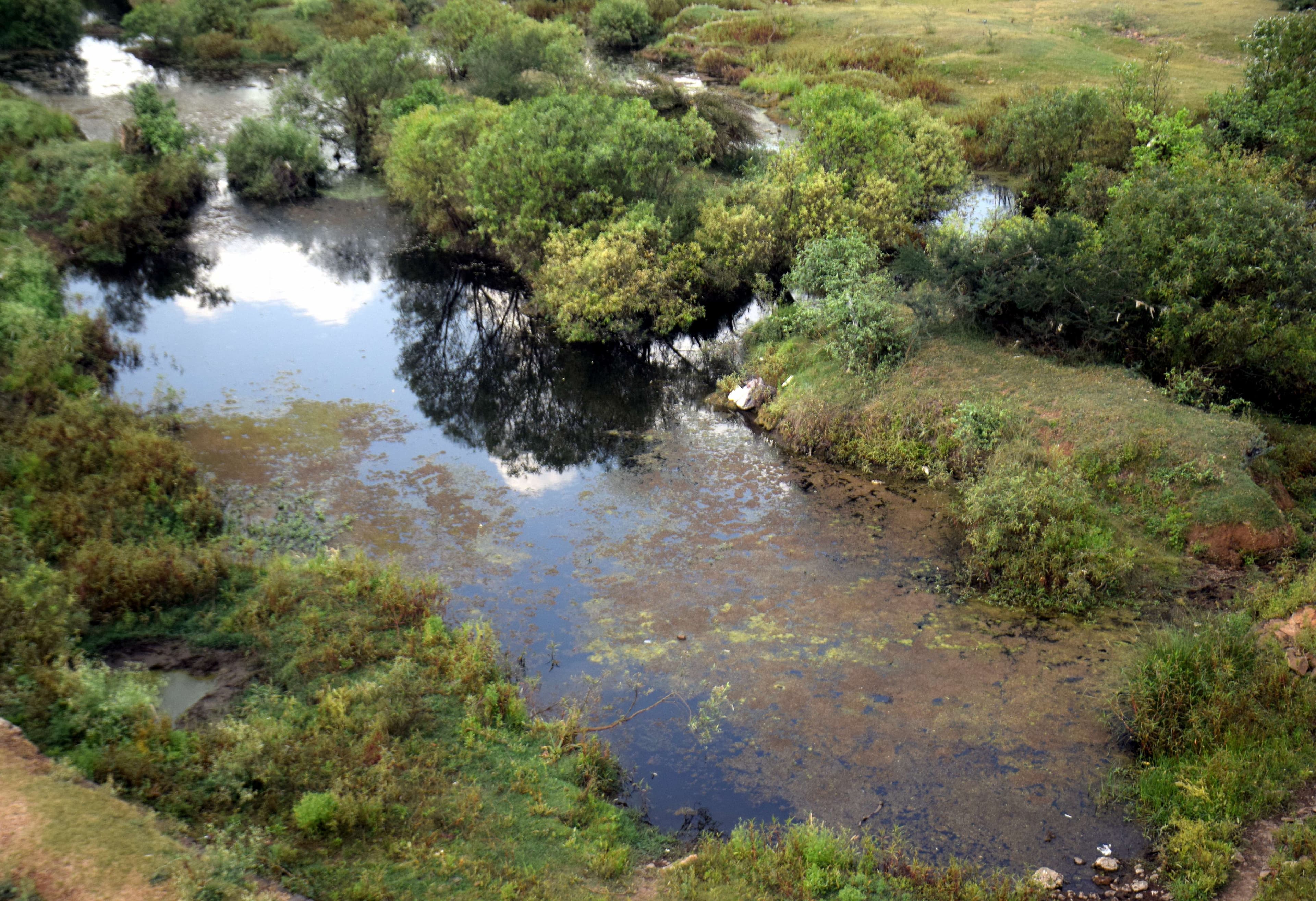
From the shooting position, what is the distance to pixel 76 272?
24.7 m

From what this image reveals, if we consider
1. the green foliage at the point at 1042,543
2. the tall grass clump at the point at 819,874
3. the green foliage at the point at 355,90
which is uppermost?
the green foliage at the point at 355,90

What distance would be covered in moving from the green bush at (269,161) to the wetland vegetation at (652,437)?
0.51 feet

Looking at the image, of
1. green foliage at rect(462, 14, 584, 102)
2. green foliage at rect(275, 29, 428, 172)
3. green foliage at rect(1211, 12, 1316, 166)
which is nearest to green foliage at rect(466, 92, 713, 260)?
green foliage at rect(462, 14, 584, 102)

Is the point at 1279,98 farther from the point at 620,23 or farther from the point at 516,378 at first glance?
the point at 620,23

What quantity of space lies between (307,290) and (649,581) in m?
15.8

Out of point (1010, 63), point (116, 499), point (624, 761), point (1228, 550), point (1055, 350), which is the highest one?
point (1010, 63)

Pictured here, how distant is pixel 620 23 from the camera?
49.8m

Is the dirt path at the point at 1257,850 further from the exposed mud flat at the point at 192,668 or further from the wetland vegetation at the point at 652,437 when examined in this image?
the exposed mud flat at the point at 192,668

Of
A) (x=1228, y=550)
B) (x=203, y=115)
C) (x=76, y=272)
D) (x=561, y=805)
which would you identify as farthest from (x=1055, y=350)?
(x=203, y=115)

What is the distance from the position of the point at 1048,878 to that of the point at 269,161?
97.3ft

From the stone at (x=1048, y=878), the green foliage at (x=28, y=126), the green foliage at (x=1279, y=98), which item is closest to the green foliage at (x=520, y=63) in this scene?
the green foliage at (x=28, y=126)

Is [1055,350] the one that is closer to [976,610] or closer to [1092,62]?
[976,610]

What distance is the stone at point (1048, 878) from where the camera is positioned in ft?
31.1

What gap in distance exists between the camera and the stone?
9.49 metres
